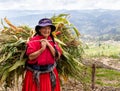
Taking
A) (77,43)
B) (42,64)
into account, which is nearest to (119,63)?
(77,43)

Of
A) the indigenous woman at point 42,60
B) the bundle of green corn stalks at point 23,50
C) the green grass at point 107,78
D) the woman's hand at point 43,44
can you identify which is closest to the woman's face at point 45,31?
the indigenous woman at point 42,60

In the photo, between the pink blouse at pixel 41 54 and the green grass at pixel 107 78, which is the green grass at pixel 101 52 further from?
the pink blouse at pixel 41 54

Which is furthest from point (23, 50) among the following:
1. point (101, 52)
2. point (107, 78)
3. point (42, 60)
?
point (101, 52)

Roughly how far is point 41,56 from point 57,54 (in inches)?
10.8

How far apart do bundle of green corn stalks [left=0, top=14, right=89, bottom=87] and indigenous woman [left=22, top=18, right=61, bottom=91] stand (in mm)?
289

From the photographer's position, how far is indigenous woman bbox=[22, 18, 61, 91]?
4868mm

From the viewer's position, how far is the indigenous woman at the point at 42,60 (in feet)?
16.0

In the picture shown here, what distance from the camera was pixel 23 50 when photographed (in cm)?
540

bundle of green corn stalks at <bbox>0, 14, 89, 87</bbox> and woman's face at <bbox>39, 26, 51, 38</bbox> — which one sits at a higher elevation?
woman's face at <bbox>39, 26, 51, 38</bbox>

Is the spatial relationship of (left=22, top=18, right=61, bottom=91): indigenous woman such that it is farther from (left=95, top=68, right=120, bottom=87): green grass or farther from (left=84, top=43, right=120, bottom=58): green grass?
(left=95, top=68, right=120, bottom=87): green grass

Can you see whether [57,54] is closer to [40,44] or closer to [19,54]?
[40,44]

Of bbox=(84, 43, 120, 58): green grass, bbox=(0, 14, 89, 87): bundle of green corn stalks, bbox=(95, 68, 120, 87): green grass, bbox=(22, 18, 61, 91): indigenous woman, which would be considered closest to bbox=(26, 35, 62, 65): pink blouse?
bbox=(22, 18, 61, 91): indigenous woman

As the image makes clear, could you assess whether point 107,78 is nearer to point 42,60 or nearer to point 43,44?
point 42,60

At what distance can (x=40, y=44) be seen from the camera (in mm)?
4895
